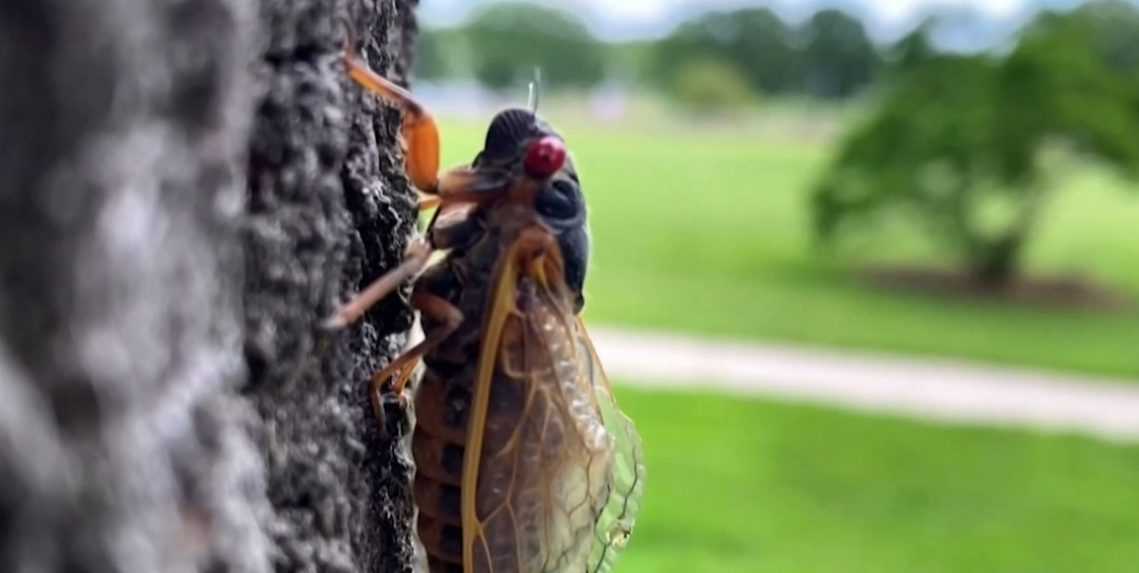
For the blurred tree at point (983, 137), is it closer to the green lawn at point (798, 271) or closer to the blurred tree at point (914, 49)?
the blurred tree at point (914, 49)

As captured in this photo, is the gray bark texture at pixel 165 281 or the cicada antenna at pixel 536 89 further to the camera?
the cicada antenna at pixel 536 89

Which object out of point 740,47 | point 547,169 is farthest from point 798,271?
point 740,47

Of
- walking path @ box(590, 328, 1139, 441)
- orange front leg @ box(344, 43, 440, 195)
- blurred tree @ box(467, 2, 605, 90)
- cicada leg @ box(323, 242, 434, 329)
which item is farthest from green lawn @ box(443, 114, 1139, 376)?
cicada leg @ box(323, 242, 434, 329)

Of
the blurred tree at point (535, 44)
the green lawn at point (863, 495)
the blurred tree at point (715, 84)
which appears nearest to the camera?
the green lawn at point (863, 495)

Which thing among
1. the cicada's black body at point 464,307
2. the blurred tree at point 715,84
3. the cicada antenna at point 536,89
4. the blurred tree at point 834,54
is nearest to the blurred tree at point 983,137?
the blurred tree at point 834,54

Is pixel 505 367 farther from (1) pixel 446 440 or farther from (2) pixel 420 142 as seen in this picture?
(2) pixel 420 142

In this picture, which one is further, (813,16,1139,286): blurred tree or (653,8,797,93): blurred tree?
(653,8,797,93): blurred tree

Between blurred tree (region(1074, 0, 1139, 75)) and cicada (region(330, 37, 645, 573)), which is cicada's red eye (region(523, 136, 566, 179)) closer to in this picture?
cicada (region(330, 37, 645, 573))
